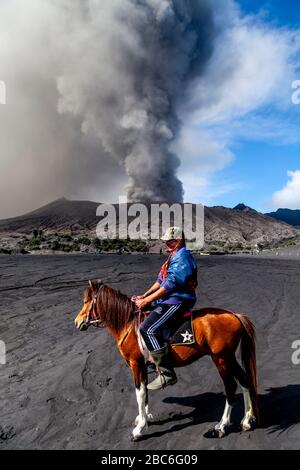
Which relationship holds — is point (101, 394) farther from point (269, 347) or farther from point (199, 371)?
point (269, 347)

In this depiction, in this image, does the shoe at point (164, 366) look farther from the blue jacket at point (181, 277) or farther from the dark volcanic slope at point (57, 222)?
the dark volcanic slope at point (57, 222)

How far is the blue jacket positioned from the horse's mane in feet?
2.59

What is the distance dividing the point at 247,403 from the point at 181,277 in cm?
230

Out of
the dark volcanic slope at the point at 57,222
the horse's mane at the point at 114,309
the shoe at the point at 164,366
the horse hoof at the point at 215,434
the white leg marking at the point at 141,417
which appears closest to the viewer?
the horse hoof at the point at 215,434

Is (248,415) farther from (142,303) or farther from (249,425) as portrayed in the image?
(142,303)

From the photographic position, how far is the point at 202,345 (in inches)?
244

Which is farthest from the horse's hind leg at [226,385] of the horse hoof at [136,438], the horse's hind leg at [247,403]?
the horse hoof at [136,438]

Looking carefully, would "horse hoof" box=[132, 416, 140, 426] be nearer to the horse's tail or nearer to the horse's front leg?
the horse's front leg

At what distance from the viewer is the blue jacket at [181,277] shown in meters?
6.13

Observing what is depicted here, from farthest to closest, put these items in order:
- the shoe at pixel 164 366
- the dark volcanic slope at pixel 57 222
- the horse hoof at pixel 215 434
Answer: the dark volcanic slope at pixel 57 222 < the shoe at pixel 164 366 < the horse hoof at pixel 215 434

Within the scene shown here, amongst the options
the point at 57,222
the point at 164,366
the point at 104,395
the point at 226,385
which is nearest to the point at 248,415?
the point at 226,385

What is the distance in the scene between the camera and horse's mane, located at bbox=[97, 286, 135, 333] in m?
6.62
